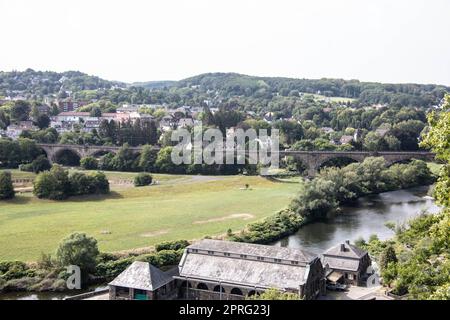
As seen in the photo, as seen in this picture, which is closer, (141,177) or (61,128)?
(141,177)

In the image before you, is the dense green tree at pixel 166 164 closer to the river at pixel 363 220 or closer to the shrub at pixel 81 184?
the shrub at pixel 81 184

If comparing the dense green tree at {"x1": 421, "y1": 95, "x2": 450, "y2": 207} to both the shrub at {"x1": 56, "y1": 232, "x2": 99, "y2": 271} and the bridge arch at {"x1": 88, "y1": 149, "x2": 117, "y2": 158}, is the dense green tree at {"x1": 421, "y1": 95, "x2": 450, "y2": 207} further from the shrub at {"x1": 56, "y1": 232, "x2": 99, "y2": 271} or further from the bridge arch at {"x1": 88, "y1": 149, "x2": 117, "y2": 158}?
the bridge arch at {"x1": 88, "y1": 149, "x2": 117, "y2": 158}

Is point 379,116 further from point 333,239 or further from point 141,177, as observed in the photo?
point 333,239

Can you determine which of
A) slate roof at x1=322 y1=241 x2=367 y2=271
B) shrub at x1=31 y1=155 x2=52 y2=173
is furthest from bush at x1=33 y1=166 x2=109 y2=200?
slate roof at x1=322 y1=241 x2=367 y2=271

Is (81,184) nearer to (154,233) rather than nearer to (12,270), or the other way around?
(154,233)

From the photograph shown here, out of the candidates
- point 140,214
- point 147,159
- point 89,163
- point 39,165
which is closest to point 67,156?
point 89,163

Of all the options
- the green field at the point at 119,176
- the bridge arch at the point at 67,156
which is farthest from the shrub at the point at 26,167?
the bridge arch at the point at 67,156
